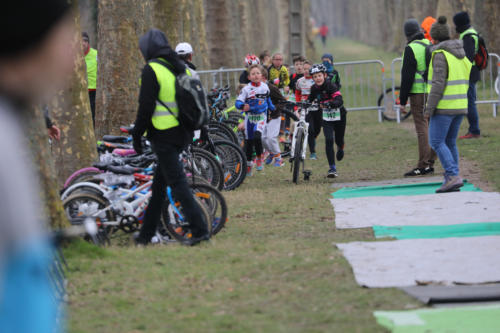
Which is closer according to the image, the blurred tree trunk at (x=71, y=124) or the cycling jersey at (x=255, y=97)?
the blurred tree trunk at (x=71, y=124)

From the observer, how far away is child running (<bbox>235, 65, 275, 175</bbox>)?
13242 mm

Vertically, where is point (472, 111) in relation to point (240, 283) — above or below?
above

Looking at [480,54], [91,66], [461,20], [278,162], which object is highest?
[461,20]

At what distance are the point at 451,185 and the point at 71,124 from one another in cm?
517

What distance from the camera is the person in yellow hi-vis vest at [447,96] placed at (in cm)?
1041

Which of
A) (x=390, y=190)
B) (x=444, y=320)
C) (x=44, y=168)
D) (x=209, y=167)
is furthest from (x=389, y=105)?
(x=444, y=320)

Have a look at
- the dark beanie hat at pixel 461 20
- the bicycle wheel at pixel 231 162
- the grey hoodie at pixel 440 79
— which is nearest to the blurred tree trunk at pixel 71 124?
the bicycle wheel at pixel 231 162

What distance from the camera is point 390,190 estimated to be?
1141cm

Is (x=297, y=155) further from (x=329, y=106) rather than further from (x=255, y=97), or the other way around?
(x=255, y=97)

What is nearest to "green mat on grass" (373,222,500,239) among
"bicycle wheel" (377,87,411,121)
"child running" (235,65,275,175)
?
"child running" (235,65,275,175)

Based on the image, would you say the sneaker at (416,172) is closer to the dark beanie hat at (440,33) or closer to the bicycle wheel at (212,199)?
the dark beanie hat at (440,33)

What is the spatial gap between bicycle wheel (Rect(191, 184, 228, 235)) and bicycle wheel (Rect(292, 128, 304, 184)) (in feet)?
13.9

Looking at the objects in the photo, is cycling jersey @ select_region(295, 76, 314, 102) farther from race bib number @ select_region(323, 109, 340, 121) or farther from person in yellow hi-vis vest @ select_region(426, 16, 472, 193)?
person in yellow hi-vis vest @ select_region(426, 16, 472, 193)

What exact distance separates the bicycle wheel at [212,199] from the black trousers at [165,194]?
1.32 ft
